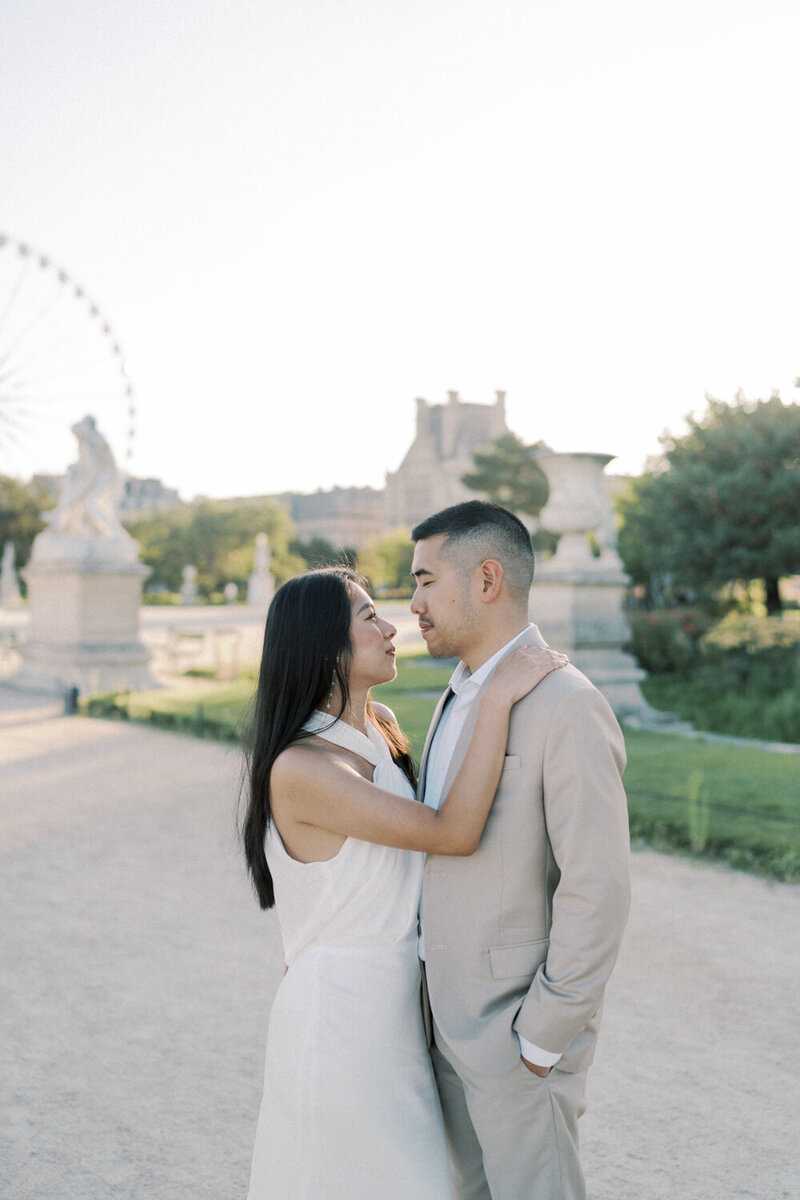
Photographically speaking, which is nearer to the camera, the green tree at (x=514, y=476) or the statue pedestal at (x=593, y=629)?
the statue pedestal at (x=593, y=629)

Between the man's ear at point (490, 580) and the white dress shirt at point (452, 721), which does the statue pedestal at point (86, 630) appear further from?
the man's ear at point (490, 580)

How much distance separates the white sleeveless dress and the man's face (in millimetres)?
368

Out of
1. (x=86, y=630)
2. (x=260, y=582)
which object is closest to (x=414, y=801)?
(x=86, y=630)

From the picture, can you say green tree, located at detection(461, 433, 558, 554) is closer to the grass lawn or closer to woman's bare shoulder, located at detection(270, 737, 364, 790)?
the grass lawn

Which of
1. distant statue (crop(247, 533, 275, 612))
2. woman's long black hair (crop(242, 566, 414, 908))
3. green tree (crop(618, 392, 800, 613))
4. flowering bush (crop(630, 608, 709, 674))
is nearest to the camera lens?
woman's long black hair (crop(242, 566, 414, 908))

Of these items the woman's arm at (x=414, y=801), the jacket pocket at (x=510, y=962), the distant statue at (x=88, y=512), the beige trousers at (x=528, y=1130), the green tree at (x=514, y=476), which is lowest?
the beige trousers at (x=528, y=1130)

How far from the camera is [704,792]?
25.0ft

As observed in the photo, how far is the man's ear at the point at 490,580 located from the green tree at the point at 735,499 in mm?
14862

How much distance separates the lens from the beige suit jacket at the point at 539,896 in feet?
6.89

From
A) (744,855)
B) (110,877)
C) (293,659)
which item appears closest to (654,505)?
(744,855)

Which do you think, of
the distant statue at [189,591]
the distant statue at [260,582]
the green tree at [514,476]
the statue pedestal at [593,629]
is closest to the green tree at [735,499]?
the statue pedestal at [593,629]

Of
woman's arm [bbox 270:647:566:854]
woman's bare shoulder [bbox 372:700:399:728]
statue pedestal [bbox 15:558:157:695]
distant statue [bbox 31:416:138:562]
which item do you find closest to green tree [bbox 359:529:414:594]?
distant statue [bbox 31:416:138:562]

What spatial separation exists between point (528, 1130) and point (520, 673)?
36.6 inches

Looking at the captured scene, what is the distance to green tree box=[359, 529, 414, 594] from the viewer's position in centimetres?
5809
